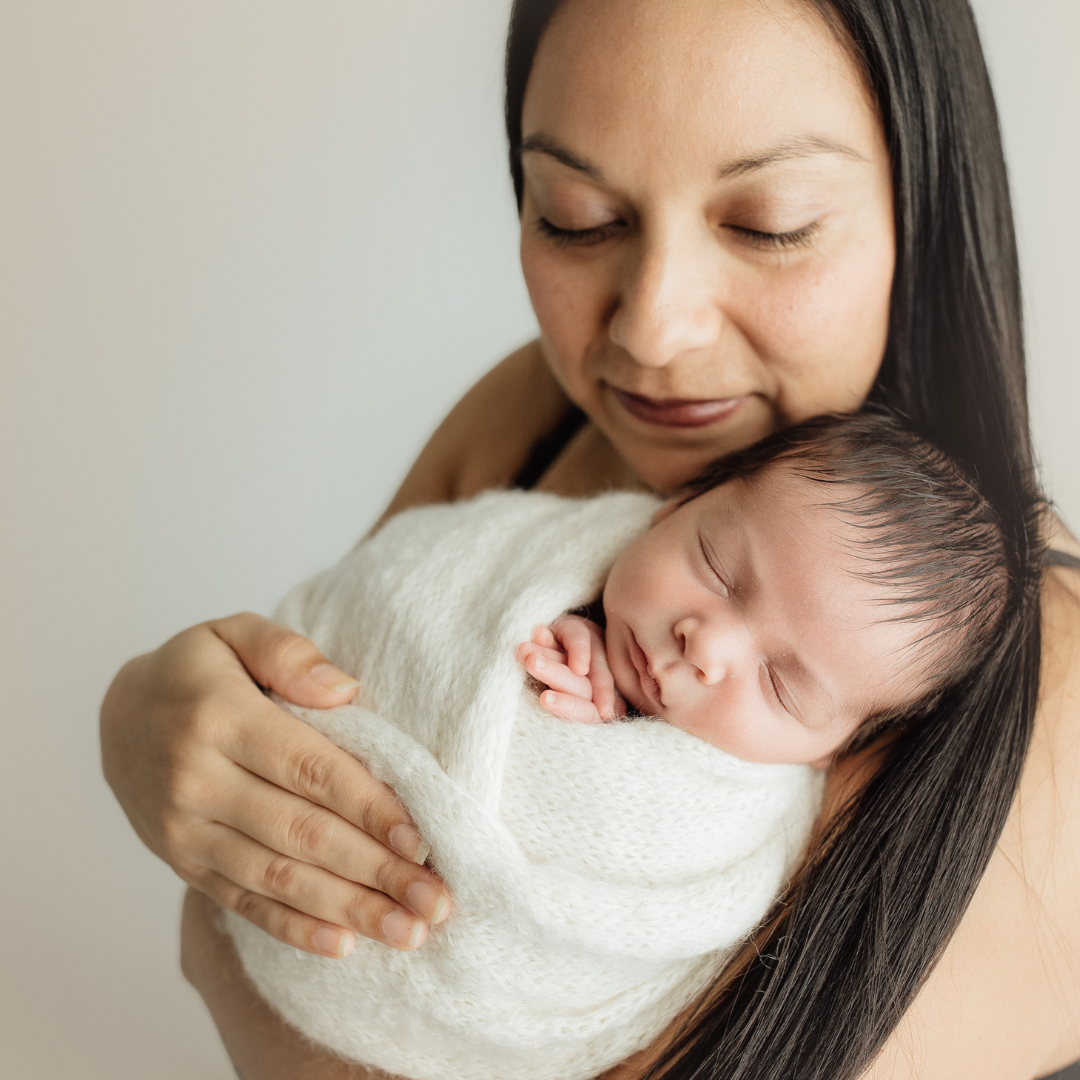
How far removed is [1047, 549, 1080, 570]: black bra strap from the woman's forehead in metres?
0.57

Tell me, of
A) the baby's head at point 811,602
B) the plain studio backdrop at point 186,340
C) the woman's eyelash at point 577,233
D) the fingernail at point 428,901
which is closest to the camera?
the fingernail at point 428,901

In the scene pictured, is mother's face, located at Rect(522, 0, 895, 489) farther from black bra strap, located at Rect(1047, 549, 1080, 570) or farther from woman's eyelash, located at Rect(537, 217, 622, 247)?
black bra strap, located at Rect(1047, 549, 1080, 570)

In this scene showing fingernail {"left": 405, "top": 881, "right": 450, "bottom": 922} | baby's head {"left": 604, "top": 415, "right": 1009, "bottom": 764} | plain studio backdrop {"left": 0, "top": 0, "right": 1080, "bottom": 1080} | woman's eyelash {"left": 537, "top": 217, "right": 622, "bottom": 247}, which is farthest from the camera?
plain studio backdrop {"left": 0, "top": 0, "right": 1080, "bottom": 1080}

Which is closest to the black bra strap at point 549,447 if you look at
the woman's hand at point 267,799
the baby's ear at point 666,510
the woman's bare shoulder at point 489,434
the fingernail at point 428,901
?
the woman's bare shoulder at point 489,434

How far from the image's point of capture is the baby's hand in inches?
33.2

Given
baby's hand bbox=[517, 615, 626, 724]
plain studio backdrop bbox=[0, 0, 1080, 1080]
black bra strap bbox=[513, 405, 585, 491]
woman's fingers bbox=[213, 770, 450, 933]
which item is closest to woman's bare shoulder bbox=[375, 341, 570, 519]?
black bra strap bbox=[513, 405, 585, 491]

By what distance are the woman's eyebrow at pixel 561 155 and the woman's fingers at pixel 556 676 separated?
1.70 feet

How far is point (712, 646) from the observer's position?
866 millimetres

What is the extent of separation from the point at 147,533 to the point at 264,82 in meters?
0.95

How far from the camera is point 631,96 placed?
0.85 metres

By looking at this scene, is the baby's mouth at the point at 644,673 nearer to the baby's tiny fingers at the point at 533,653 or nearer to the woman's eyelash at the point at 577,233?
the baby's tiny fingers at the point at 533,653

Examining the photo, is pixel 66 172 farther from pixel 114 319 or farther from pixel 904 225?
pixel 904 225

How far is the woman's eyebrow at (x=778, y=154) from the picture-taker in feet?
2.79

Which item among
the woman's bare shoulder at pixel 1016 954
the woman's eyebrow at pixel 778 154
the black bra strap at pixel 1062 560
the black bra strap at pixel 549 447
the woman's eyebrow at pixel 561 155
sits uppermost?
the woman's eyebrow at pixel 561 155
